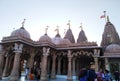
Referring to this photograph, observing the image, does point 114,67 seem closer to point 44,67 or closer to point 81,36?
point 44,67

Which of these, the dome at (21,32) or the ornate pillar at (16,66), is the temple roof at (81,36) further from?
the ornate pillar at (16,66)

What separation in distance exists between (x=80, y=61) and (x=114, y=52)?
603cm

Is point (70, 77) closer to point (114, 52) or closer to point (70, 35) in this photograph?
point (114, 52)

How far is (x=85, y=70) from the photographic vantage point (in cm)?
464

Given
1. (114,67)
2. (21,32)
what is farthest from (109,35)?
(21,32)

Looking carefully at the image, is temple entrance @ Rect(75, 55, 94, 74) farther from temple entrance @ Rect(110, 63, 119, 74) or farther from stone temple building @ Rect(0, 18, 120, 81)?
temple entrance @ Rect(110, 63, 119, 74)

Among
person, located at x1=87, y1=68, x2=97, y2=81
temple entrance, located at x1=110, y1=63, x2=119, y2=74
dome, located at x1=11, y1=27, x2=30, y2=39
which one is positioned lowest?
temple entrance, located at x1=110, y1=63, x2=119, y2=74

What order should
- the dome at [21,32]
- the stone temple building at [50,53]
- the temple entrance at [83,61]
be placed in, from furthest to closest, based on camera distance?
1. the temple entrance at [83,61]
2. the dome at [21,32]
3. the stone temple building at [50,53]

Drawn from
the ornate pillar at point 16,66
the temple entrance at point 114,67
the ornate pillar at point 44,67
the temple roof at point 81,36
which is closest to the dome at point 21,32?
the ornate pillar at point 16,66

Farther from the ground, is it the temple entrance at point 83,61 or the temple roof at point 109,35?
the temple roof at point 109,35

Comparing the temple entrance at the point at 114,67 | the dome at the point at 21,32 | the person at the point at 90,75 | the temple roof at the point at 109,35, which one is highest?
the temple roof at the point at 109,35

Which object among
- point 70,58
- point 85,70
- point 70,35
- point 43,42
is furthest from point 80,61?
point 85,70

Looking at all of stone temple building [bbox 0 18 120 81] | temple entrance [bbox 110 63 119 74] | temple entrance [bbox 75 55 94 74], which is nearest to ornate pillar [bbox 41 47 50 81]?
stone temple building [bbox 0 18 120 81]

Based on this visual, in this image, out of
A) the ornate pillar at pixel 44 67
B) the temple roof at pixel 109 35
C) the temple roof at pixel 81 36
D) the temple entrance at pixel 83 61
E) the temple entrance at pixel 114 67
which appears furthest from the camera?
the temple roof at pixel 81 36
